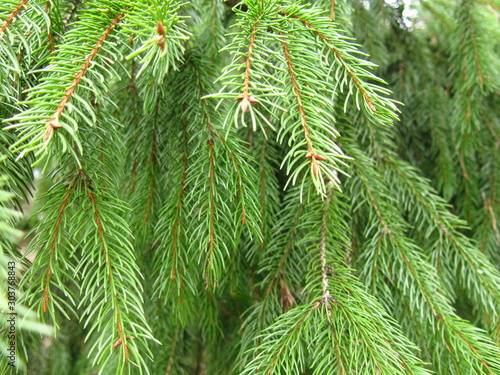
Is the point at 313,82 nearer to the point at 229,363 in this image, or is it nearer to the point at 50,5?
the point at 50,5

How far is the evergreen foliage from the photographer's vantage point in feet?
1.34

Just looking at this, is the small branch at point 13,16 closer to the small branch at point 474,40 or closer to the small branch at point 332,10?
the small branch at point 332,10

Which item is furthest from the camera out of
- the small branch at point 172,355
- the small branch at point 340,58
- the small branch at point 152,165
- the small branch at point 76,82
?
the small branch at point 172,355

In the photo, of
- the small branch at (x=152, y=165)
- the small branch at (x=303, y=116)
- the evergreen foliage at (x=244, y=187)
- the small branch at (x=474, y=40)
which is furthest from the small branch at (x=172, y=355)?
the small branch at (x=474, y=40)

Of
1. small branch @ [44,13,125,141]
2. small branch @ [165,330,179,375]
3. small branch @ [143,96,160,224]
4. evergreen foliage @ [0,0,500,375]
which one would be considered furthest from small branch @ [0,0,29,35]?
small branch @ [165,330,179,375]

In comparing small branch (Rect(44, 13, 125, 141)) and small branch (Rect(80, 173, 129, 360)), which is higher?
small branch (Rect(44, 13, 125, 141))

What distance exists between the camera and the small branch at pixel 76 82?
0.34 meters

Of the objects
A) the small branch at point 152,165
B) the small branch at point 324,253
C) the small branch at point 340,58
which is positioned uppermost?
the small branch at point 340,58

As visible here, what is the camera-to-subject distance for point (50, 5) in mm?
507

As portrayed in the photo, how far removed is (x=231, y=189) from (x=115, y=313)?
0.72 feet

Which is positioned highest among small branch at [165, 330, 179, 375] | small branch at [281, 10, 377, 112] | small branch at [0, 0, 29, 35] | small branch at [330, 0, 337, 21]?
small branch at [330, 0, 337, 21]

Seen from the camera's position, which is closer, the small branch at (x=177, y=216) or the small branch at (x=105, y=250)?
the small branch at (x=105, y=250)

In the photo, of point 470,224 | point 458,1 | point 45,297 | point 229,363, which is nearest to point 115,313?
point 45,297

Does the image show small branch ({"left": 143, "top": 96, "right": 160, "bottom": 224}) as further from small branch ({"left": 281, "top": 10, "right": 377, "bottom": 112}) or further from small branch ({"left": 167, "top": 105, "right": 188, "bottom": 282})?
small branch ({"left": 281, "top": 10, "right": 377, "bottom": 112})
